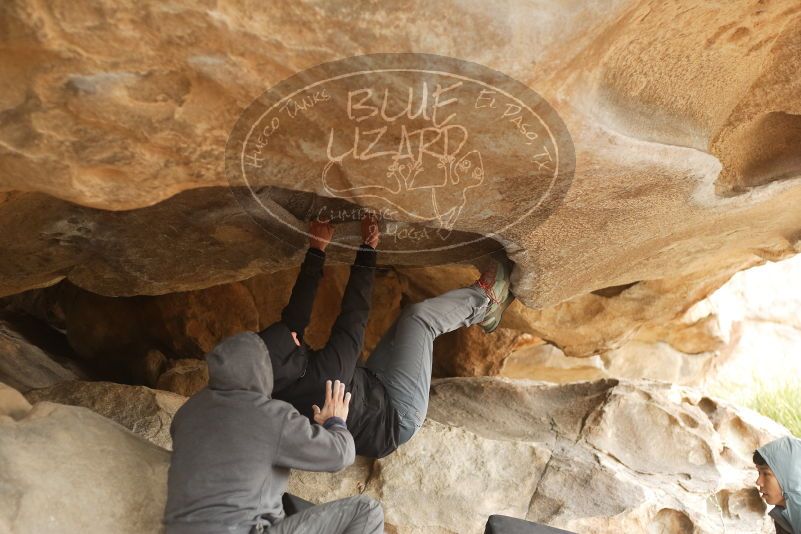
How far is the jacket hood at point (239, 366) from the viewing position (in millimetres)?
2512

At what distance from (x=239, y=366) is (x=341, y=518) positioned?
64cm

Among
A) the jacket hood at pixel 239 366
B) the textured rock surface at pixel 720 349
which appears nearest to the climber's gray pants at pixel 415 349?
the jacket hood at pixel 239 366

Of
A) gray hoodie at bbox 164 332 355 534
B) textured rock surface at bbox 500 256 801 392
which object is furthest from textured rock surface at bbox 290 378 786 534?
textured rock surface at bbox 500 256 801 392

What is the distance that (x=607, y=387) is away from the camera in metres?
4.23

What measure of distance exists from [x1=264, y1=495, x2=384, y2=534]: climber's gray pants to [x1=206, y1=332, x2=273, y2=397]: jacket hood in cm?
44

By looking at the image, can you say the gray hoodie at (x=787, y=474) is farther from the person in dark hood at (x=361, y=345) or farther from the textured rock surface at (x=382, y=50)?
the person in dark hood at (x=361, y=345)

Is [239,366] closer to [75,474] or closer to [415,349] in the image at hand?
[75,474]

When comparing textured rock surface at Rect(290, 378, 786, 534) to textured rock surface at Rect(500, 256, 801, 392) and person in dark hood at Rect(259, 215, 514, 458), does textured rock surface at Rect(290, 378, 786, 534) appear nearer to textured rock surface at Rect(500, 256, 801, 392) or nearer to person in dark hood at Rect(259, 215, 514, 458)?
person in dark hood at Rect(259, 215, 514, 458)

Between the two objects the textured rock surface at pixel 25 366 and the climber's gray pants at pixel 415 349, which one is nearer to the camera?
the climber's gray pants at pixel 415 349

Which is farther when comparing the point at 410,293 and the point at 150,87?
the point at 410,293

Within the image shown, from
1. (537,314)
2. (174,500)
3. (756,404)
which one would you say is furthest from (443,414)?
(756,404)

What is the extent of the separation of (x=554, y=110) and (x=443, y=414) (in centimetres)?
224

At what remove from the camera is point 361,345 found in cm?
320

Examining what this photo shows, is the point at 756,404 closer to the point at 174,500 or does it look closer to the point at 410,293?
the point at 410,293
